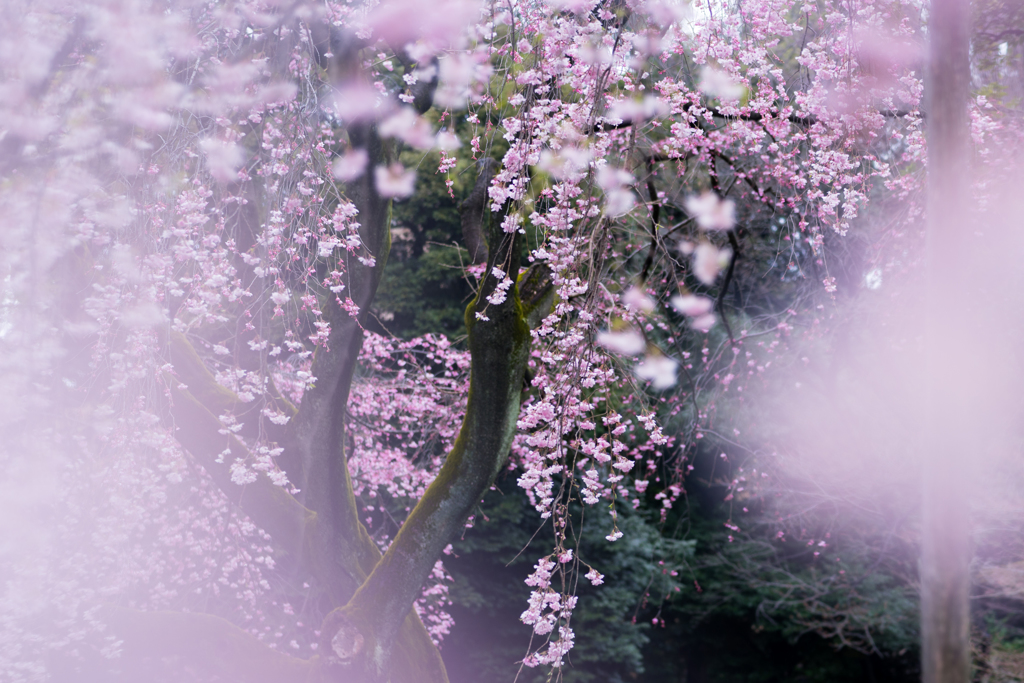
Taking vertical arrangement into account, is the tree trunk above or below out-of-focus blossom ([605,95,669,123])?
below

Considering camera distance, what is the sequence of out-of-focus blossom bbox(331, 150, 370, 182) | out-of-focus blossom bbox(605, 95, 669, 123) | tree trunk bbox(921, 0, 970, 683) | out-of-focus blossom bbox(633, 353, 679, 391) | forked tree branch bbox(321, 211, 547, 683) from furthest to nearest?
out-of-focus blossom bbox(331, 150, 370, 182), forked tree branch bbox(321, 211, 547, 683), out-of-focus blossom bbox(633, 353, 679, 391), out-of-focus blossom bbox(605, 95, 669, 123), tree trunk bbox(921, 0, 970, 683)

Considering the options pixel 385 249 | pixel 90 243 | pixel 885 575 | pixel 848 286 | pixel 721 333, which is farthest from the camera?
pixel 885 575

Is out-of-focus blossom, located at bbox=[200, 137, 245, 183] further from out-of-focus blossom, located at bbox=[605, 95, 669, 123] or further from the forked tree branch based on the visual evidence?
out-of-focus blossom, located at bbox=[605, 95, 669, 123]

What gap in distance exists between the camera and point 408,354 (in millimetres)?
6660

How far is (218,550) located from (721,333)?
6.06 metres

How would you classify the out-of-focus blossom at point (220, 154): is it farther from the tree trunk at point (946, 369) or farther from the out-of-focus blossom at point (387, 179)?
the tree trunk at point (946, 369)

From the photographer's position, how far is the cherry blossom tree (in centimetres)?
288

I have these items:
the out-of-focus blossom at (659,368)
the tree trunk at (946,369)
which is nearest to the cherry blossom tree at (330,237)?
the out-of-focus blossom at (659,368)

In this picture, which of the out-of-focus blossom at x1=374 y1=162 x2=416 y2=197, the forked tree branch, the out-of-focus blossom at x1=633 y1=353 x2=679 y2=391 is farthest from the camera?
the out-of-focus blossom at x1=374 y1=162 x2=416 y2=197

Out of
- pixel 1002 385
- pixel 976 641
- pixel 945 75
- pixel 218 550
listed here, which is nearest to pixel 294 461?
pixel 218 550

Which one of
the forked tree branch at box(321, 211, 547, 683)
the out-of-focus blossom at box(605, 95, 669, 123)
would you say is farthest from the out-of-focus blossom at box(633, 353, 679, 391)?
the out-of-focus blossom at box(605, 95, 669, 123)

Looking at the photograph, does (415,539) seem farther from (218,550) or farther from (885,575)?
(885,575)

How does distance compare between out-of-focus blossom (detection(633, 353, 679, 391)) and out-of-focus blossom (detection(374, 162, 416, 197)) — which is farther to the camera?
out-of-focus blossom (detection(374, 162, 416, 197))

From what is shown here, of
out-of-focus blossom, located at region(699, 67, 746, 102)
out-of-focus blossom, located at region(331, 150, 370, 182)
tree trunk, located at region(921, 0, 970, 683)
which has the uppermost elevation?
out-of-focus blossom, located at region(699, 67, 746, 102)
